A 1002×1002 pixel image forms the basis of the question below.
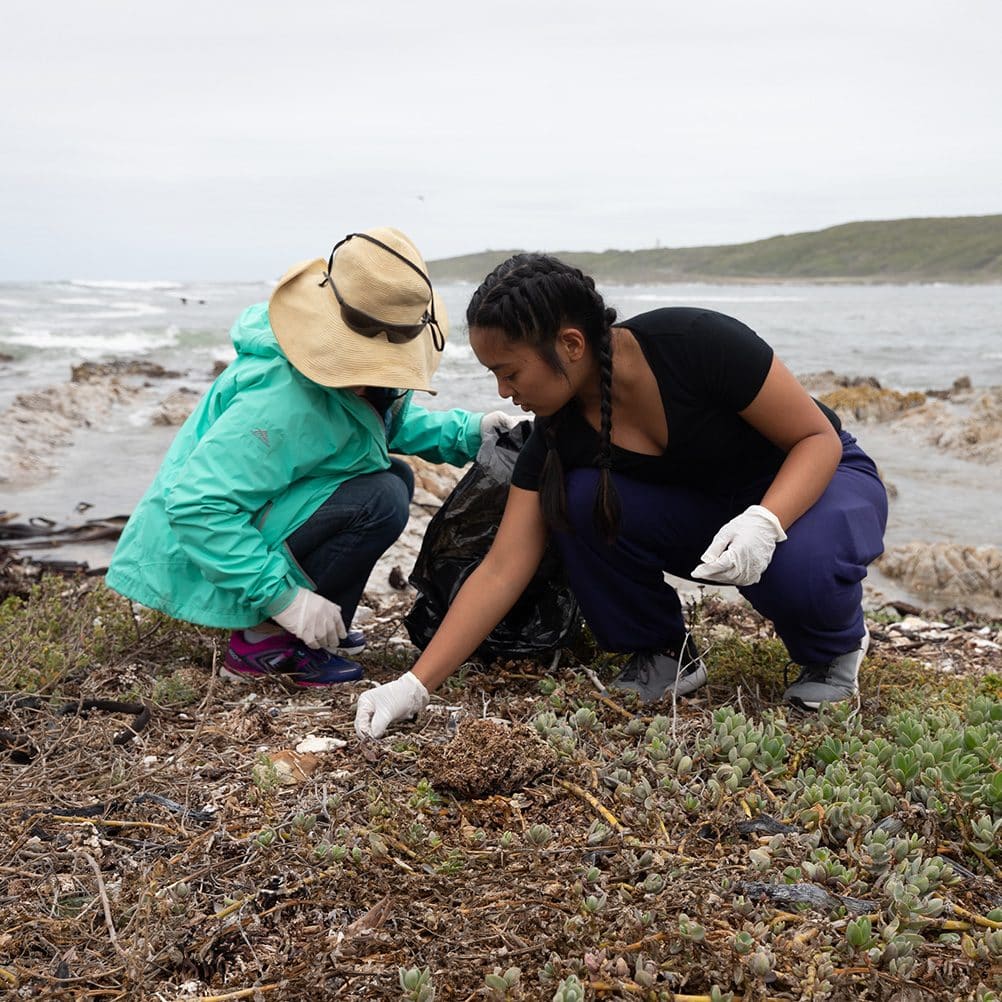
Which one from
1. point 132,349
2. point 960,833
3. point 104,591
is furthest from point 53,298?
point 960,833

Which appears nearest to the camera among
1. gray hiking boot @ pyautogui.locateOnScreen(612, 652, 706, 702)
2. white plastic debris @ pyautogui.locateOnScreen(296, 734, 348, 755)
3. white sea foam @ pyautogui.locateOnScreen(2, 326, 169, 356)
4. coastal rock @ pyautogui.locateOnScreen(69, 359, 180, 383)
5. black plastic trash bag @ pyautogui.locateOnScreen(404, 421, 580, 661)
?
white plastic debris @ pyautogui.locateOnScreen(296, 734, 348, 755)

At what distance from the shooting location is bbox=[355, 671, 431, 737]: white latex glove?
287 centimetres

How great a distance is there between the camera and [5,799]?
2594 millimetres

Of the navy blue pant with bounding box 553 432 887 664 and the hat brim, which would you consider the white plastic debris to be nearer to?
the navy blue pant with bounding box 553 432 887 664

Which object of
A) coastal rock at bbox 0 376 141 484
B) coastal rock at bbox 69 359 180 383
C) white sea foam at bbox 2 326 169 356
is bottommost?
white sea foam at bbox 2 326 169 356

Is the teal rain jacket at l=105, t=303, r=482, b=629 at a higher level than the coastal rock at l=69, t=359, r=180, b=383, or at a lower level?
higher

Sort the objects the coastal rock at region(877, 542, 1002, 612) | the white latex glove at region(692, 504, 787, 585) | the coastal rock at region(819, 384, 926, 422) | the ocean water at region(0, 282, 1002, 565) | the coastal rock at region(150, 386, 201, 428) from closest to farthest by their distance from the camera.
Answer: the white latex glove at region(692, 504, 787, 585) < the coastal rock at region(877, 542, 1002, 612) < the ocean water at region(0, 282, 1002, 565) < the coastal rock at region(150, 386, 201, 428) < the coastal rock at region(819, 384, 926, 422)

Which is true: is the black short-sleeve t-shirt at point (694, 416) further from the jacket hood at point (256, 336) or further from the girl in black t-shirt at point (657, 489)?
the jacket hood at point (256, 336)

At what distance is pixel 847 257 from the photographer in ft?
321

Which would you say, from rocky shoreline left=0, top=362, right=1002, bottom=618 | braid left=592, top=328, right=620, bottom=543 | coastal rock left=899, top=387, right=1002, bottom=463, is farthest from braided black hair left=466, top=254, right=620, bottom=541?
coastal rock left=899, top=387, right=1002, bottom=463

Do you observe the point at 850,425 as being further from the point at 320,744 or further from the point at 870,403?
the point at 320,744

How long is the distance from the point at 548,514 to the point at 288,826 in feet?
3.75

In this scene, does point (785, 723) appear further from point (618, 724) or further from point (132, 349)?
point (132, 349)

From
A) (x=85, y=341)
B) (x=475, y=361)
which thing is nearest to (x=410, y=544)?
(x=475, y=361)
